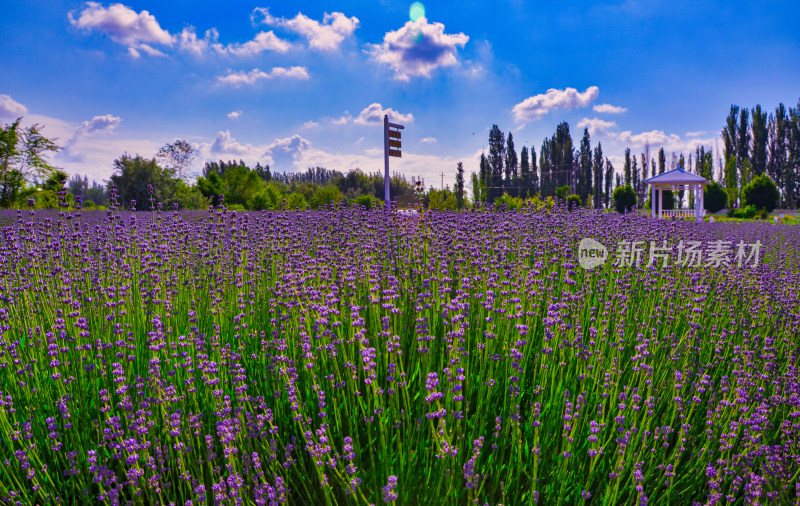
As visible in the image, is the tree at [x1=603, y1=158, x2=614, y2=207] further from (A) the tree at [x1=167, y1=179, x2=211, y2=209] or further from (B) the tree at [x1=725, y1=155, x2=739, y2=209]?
(A) the tree at [x1=167, y1=179, x2=211, y2=209]

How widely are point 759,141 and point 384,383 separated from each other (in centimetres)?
5389

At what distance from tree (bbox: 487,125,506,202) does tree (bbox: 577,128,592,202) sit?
8616 millimetres

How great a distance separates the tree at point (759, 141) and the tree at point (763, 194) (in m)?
17.7

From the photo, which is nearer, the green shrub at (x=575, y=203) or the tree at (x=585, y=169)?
the green shrub at (x=575, y=203)

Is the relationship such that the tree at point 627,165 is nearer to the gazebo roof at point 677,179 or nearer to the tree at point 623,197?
the tree at point 623,197

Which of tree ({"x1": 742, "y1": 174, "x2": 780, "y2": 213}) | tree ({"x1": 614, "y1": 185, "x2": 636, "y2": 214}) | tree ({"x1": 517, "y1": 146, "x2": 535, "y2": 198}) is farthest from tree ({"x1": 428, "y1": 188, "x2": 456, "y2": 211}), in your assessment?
tree ({"x1": 517, "y1": 146, "x2": 535, "y2": 198})

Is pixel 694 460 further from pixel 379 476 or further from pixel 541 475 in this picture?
pixel 379 476

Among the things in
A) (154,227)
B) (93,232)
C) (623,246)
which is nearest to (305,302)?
(154,227)

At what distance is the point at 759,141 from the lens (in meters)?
43.1

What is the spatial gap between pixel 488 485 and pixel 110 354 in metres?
2.29

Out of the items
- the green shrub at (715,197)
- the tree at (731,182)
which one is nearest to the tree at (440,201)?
the green shrub at (715,197)

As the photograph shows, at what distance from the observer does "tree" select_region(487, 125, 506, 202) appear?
167 ft

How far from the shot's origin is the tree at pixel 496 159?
2002 inches

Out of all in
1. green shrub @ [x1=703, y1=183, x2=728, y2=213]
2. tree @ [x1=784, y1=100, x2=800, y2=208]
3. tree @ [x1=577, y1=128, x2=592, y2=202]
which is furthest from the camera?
tree @ [x1=577, y1=128, x2=592, y2=202]
